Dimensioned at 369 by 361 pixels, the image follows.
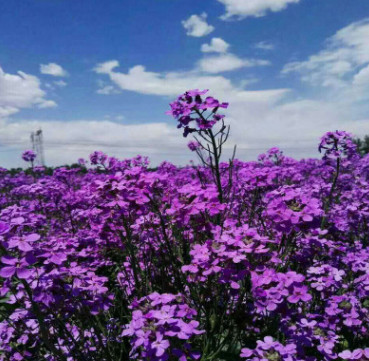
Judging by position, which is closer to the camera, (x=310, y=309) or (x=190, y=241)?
(x=310, y=309)

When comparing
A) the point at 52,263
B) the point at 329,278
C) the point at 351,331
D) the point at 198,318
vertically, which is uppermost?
the point at 52,263

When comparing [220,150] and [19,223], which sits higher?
[220,150]

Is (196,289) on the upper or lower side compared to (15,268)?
lower

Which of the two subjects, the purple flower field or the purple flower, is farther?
the purple flower field

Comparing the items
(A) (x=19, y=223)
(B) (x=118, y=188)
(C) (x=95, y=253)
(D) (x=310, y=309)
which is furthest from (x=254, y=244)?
(C) (x=95, y=253)

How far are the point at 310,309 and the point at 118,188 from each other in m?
2.16

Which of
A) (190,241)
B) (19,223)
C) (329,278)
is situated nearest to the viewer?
(19,223)

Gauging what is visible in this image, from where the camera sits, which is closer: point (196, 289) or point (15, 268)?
point (15, 268)

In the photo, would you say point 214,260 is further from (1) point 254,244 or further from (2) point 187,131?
(2) point 187,131

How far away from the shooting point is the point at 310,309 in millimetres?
3586

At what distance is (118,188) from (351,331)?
2489 mm

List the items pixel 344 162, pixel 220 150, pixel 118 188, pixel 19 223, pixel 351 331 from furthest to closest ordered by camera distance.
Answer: pixel 344 162 < pixel 220 150 < pixel 351 331 < pixel 118 188 < pixel 19 223

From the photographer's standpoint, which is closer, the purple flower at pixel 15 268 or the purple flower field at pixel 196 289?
the purple flower at pixel 15 268

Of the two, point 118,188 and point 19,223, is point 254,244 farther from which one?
point 19,223
